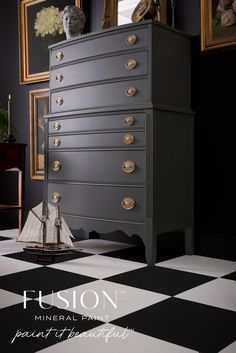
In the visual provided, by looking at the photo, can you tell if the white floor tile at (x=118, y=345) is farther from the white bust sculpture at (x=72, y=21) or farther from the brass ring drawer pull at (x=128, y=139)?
the white bust sculpture at (x=72, y=21)

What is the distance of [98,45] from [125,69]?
33cm

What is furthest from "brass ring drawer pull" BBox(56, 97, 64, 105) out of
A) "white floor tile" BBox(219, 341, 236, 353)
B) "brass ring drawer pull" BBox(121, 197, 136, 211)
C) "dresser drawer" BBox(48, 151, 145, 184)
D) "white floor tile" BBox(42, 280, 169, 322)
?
"white floor tile" BBox(219, 341, 236, 353)

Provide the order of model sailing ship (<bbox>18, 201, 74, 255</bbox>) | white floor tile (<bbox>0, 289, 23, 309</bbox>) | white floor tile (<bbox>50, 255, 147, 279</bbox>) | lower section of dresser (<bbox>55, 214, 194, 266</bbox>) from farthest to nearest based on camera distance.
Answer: model sailing ship (<bbox>18, 201, 74, 255</bbox>), lower section of dresser (<bbox>55, 214, 194, 266</bbox>), white floor tile (<bbox>50, 255, 147, 279</bbox>), white floor tile (<bbox>0, 289, 23, 309</bbox>)

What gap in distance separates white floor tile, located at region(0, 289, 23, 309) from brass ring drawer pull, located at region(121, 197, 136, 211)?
1.05 meters

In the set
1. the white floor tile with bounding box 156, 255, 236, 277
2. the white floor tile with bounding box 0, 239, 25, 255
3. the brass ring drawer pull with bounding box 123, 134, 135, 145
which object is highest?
the brass ring drawer pull with bounding box 123, 134, 135, 145

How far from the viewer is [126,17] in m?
3.73

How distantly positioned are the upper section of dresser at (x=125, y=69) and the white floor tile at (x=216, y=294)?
123cm

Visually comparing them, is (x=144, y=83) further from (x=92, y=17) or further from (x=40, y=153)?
(x=40, y=153)

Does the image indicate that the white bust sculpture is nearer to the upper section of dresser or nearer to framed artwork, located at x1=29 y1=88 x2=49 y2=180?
the upper section of dresser

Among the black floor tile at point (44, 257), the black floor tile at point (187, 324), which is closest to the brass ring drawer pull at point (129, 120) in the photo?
the black floor tile at point (44, 257)

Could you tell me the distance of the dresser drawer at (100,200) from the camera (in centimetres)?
298

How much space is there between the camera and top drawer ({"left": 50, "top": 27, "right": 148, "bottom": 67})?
3033mm

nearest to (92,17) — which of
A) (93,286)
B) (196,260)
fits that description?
(196,260)

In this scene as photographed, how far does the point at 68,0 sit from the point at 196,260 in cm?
286
